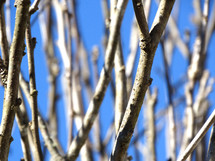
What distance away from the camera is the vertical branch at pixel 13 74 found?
957 millimetres

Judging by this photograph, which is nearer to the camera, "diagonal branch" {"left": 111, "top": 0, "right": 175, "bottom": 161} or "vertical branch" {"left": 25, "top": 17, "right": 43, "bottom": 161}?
"diagonal branch" {"left": 111, "top": 0, "right": 175, "bottom": 161}

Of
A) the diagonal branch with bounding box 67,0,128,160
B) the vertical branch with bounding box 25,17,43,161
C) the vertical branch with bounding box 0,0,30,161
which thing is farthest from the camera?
the diagonal branch with bounding box 67,0,128,160

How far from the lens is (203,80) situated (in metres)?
2.37

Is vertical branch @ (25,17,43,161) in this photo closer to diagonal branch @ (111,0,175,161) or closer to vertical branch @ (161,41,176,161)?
diagonal branch @ (111,0,175,161)

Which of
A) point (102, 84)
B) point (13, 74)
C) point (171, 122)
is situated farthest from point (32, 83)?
point (171, 122)

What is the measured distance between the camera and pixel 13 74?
Result: 1.00m

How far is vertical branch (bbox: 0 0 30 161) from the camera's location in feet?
3.14

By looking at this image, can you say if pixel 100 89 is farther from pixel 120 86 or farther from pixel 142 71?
pixel 142 71

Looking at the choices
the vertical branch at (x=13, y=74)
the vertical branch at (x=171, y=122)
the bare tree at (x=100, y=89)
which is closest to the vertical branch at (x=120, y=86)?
the bare tree at (x=100, y=89)

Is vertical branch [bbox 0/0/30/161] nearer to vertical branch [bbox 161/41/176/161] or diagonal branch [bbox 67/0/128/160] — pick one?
diagonal branch [bbox 67/0/128/160]

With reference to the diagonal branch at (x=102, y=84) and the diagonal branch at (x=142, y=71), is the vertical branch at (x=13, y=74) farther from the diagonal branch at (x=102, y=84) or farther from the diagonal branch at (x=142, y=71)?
the diagonal branch at (x=102, y=84)

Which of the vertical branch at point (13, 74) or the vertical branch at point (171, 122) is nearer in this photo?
the vertical branch at point (13, 74)

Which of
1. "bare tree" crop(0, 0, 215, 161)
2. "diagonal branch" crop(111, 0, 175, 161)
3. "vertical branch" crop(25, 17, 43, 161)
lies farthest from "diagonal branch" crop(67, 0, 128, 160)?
"diagonal branch" crop(111, 0, 175, 161)

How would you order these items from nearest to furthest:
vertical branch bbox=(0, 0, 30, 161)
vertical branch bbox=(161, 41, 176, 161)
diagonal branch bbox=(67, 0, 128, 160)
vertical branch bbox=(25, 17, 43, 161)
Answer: vertical branch bbox=(0, 0, 30, 161) → vertical branch bbox=(25, 17, 43, 161) → diagonal branch bbox=(67, 0, 128, 160) → vertical branch bbox=(161, 41, 176, 161)
